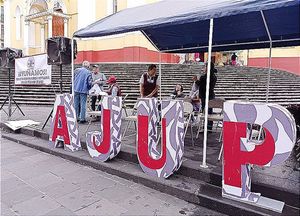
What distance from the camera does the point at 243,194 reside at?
3.15 meters

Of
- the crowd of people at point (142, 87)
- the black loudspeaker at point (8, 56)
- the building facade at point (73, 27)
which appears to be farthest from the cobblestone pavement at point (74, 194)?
the building facade at point (73, 27)

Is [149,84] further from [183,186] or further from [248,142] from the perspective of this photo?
[248,142]

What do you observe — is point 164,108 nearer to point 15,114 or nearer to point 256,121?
point 256,121

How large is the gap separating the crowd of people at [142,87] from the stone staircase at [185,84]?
3555mm

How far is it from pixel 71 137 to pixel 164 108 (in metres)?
2.23

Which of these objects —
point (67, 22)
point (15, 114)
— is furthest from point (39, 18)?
point (15, 114)

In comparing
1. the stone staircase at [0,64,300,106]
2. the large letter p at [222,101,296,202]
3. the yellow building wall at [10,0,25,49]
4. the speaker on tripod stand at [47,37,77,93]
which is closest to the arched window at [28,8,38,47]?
the yellow building wall at [10,0,25,49]

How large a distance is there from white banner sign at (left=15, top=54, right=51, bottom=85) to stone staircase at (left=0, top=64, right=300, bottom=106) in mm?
3610

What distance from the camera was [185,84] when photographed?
13711 mm

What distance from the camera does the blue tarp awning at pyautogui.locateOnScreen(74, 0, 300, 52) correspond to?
11.2 feet

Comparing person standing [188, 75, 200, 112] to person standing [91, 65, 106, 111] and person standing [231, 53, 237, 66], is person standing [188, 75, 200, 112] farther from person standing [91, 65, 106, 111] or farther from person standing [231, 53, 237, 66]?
person standing [231, 53, 237, 66]

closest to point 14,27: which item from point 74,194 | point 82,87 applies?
point 82,87

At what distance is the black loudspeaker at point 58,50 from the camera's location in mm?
6148

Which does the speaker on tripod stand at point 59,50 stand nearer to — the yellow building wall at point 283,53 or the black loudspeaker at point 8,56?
the black loudspeaker at point 8,56
